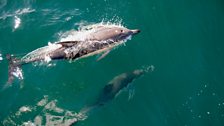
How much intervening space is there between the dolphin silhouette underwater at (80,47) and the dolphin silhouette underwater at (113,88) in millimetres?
1130

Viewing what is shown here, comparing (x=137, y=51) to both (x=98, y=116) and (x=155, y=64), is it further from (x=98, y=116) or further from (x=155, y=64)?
(x=98, y=116)

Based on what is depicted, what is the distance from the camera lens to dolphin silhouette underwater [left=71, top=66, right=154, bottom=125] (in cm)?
1167

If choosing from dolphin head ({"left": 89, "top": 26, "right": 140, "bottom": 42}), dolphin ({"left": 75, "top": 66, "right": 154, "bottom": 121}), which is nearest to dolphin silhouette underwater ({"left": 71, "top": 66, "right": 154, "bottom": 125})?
dolphin ({"left": 75, "top": 66, "right": 154, "bottom": 121})

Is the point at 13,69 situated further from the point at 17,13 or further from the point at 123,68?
the point at 123,68

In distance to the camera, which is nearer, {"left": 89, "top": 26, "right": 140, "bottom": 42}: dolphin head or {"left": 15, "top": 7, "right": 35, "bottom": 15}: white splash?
{"left": 89, "top": 26, "right": 140, "bottom": 42}: dolphin head

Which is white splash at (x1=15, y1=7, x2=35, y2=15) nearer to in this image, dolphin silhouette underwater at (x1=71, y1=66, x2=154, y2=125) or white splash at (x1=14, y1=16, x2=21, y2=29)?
white splash at (x1=14, y1=16, x2=21, y2=29)

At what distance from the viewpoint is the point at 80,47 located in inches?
434

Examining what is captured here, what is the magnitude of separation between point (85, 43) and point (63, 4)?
294 cm

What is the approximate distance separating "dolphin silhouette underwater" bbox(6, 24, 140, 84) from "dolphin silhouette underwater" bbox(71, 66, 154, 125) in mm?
1130

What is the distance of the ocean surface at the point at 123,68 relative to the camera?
11688mm

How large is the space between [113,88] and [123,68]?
93 centimetres

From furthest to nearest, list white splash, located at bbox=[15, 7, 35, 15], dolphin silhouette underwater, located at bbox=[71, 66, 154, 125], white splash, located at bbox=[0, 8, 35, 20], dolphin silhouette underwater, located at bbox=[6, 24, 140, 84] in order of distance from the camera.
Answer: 1. white splash, located at bbox=[15, 7, 35, 15]
2. white splash, located at bbox=[0, 8, 35, 20]
3. dolphin silhouette underwater, located at bbox=[71, 66, 154, 125]
4. dolphin silhouette underwater, located at bbox=[6, 24, 140, 84]

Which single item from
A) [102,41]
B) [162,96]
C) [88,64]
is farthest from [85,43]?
[162,96]

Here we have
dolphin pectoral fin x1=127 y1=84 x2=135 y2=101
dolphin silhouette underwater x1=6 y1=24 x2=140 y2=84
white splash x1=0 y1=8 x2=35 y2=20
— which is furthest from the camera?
white splash x1=0 y1=8 x2=35 y2=20
